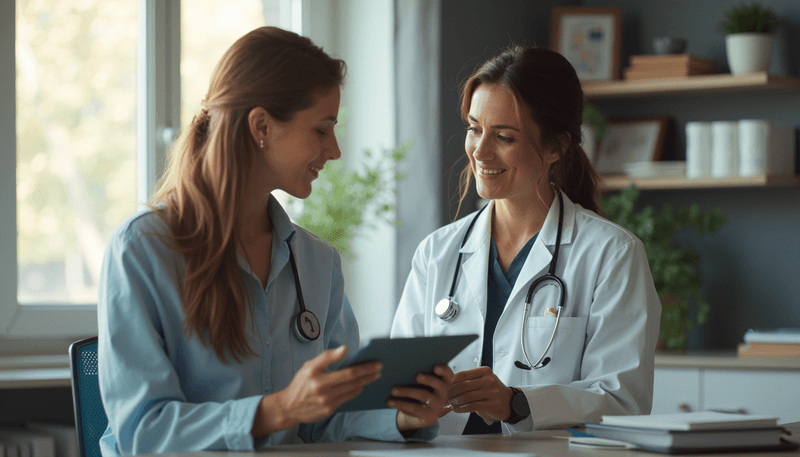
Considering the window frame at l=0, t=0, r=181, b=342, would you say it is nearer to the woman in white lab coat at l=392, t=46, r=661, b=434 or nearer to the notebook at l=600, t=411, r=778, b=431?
the woman in white lab coat at l=392, t=46, r=661, b=434

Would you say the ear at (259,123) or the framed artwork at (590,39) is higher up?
the framed artwork at (590,39)

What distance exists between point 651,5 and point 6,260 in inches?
112

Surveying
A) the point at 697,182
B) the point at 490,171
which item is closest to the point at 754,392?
the point at 697,182

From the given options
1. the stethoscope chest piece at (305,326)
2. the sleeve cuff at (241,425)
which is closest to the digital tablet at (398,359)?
the sleeve cuff at (241,425)

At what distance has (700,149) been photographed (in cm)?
353

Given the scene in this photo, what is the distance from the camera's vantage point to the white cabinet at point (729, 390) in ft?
9.84

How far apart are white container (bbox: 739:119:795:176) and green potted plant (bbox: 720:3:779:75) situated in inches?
9.0

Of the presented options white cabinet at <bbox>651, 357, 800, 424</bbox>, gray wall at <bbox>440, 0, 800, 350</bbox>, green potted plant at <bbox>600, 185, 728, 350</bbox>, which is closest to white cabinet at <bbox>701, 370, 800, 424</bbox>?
white cabinet at <bbox>651, 357, 800, 424</bbox>

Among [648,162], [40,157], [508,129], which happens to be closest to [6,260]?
[40,157]

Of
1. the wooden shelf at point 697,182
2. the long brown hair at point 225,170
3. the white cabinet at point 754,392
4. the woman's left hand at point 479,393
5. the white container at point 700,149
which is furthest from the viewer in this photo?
the white container at point 700,149

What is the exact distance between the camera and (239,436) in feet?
4.43

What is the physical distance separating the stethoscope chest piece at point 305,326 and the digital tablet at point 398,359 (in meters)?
0.24

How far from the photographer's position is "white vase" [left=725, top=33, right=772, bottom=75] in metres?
3.46

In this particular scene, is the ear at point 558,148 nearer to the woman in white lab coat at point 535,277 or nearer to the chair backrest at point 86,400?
the woman in white lab coat at point 535,277
